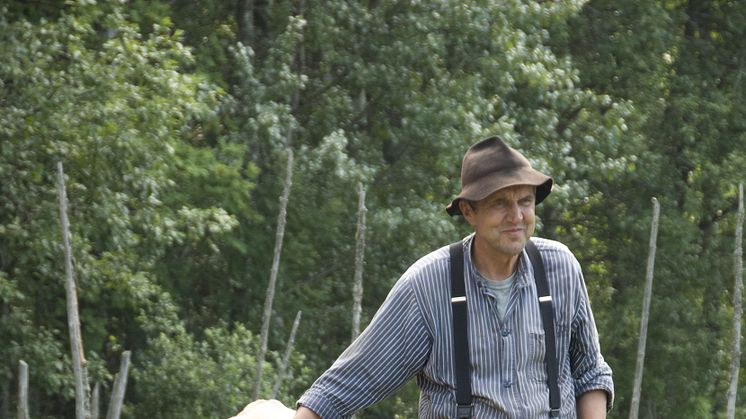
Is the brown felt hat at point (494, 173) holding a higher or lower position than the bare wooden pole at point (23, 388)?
higher

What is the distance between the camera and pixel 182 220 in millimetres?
12898

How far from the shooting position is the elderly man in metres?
3.17

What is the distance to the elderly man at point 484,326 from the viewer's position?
317cm

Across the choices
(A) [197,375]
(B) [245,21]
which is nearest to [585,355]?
(A) [197,375]

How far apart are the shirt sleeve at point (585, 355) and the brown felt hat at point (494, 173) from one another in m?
0.25

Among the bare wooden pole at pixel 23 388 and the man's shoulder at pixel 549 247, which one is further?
the bare wooden pole at pixel 23 388

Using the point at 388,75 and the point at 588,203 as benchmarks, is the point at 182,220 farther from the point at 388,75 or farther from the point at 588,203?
the point at 588,203

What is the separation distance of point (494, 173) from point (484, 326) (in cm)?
30

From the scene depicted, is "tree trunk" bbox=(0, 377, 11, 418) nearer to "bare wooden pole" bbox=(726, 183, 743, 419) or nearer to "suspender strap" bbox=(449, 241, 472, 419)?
"bare wooden pole" bbox=(726, 183, 743, 419)

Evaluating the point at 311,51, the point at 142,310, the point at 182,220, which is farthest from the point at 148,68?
the point at 311,51

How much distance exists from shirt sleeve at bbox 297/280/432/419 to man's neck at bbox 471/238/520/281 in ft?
0.51

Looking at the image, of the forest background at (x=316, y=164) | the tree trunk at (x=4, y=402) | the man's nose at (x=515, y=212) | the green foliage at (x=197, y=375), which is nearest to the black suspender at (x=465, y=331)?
the man's nose at (x=515, y=212)

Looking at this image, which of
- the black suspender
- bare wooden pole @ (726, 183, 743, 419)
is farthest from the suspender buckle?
bare wooden pole @ (726, 183, 743, 419)

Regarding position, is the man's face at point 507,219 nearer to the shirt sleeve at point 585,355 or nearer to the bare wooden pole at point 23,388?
the shirt sleeve at point 585,355
